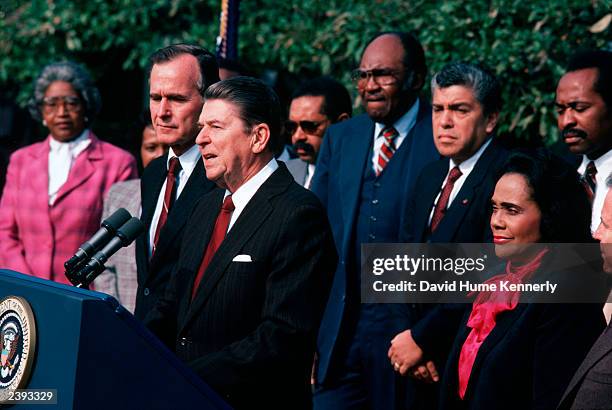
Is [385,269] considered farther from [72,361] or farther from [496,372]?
[72,361]

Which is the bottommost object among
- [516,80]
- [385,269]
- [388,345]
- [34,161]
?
[388,345]

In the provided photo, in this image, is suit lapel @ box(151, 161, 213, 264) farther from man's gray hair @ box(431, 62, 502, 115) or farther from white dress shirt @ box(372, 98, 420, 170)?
man's gray hair @ box(431, 62, 502, 115)

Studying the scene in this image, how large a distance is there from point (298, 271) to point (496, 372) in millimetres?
876

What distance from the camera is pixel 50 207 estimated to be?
271 inches

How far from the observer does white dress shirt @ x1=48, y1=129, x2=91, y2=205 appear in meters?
6.99

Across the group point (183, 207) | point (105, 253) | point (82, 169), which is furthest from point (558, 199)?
point (82, 169)

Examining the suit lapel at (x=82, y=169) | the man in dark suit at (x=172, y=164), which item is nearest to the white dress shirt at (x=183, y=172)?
the man in dark suit at (x=172, y=164)

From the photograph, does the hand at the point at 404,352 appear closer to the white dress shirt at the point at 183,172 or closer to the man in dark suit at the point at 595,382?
the white dress shirt at the point at 183,172

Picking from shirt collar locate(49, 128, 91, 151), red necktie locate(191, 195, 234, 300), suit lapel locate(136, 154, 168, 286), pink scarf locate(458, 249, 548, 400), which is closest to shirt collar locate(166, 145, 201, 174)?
suit lapel locate(136, 154, 168, 286)

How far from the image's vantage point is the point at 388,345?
17.7 feet

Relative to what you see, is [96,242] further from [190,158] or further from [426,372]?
[426,372]

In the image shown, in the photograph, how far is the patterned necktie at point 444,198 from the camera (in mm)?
5203

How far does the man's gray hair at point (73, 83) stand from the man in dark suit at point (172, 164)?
2328 mm

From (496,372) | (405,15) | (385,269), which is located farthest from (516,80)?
(496,372)
